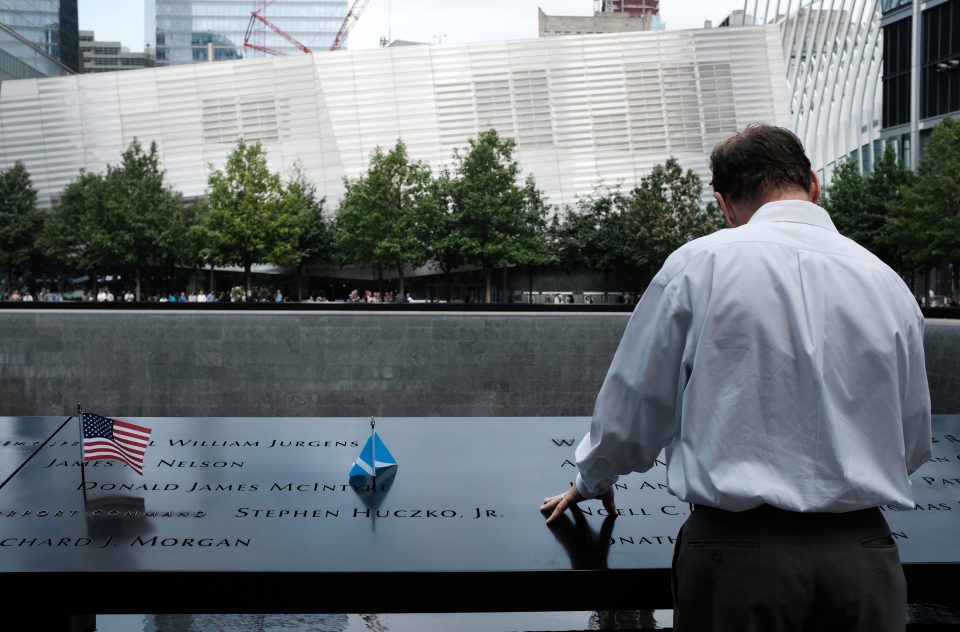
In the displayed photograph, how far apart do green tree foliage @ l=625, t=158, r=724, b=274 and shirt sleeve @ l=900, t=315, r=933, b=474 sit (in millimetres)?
42013

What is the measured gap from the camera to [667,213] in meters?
45.6

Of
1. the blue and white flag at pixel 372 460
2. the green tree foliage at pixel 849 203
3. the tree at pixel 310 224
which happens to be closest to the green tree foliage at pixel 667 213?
the green tree foliage at pixel 849 203

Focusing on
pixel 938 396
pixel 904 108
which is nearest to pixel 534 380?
pixel 938 396

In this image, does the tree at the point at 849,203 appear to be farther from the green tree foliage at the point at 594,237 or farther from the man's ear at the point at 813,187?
the man's ear at the point at 813,187

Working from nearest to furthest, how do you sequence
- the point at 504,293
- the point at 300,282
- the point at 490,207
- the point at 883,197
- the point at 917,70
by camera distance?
the point at 883,197 < the point at 490,207 < the point at 917,70 < the point at 504,293 < the point at 300,282

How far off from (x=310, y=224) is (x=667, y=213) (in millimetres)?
20573

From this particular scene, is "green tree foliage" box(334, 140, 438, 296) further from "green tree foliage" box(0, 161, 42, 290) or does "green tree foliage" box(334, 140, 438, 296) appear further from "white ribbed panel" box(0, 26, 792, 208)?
"green tree foliage" box(0, 161, 42, 290)

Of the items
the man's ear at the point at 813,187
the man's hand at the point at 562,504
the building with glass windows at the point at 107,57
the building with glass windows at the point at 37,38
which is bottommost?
the man's hand at the point at 562,504

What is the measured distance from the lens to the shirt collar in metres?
2.40

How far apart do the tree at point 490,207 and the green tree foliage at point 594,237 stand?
4.49 metres

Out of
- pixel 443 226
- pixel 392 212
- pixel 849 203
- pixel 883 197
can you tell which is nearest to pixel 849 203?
pixel 849 203

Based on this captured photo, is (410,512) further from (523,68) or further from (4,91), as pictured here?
(4,91)

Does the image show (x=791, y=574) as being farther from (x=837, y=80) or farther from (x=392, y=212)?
(x=837, y=80)

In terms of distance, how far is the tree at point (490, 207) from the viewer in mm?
45250
